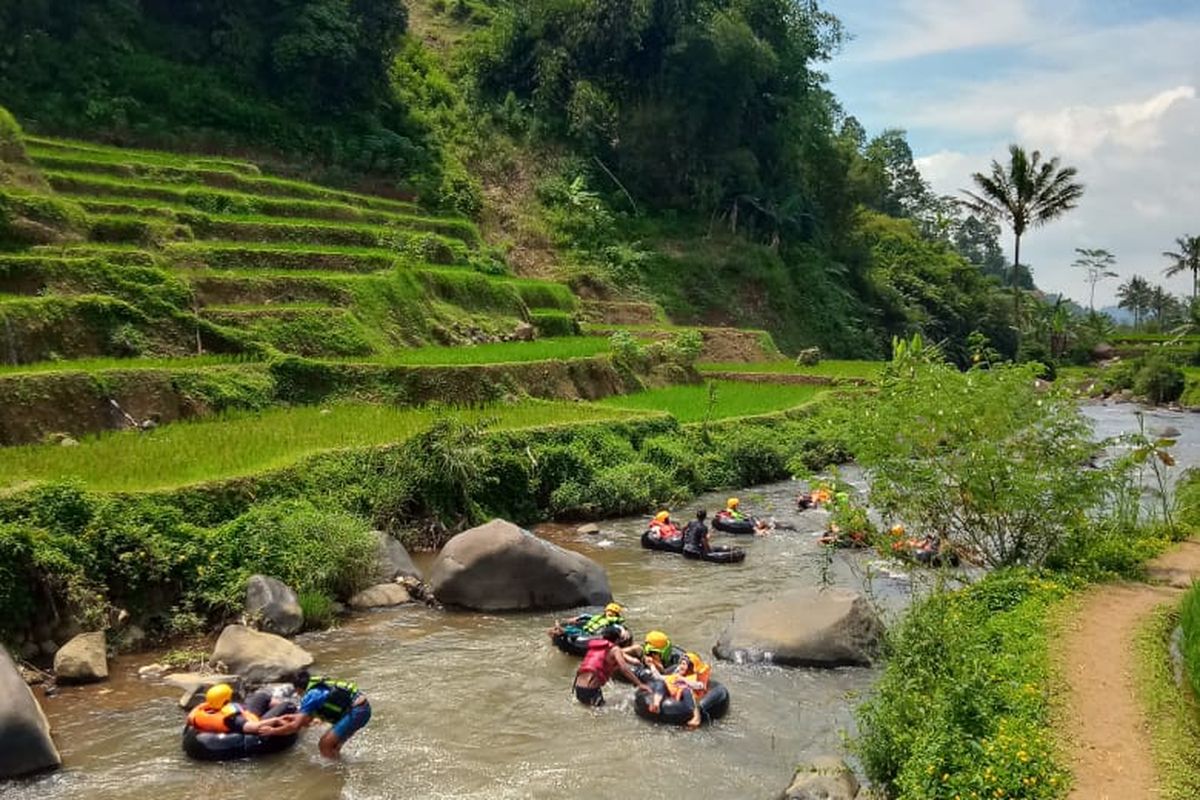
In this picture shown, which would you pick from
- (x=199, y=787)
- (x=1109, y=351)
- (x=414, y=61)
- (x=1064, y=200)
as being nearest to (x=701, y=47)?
(x=414, y=61)

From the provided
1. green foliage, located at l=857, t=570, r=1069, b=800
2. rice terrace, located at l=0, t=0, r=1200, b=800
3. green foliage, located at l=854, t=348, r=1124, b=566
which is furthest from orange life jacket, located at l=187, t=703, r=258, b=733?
green foliage, located at l=854, t=348, r=1124, b=566

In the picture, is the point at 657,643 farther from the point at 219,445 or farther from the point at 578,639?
the point at 219,445

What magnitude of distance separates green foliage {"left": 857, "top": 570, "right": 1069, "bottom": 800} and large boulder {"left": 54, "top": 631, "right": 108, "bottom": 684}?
7.35m

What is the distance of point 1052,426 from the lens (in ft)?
37.5

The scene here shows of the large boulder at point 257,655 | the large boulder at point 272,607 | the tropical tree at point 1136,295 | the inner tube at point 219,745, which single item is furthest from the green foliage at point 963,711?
the tropical tree at point 1136,295

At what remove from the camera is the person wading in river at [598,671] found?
32.8 ft

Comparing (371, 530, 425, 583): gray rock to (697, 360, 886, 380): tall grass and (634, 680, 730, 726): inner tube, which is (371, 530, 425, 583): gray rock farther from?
(697, 360, 886, 380): tall grass

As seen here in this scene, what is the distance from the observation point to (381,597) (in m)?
12.8

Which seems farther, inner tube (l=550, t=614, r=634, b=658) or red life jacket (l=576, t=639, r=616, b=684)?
inner tube (l=550, t=614, r=634, b=658)

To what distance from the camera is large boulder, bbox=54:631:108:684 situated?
984 centimetres

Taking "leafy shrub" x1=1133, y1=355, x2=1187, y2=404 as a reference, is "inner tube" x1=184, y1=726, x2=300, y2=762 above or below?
below

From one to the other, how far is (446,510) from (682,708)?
727 centimetres

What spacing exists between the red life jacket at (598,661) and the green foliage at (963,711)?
8.72 ft

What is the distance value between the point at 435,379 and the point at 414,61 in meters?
32.5
